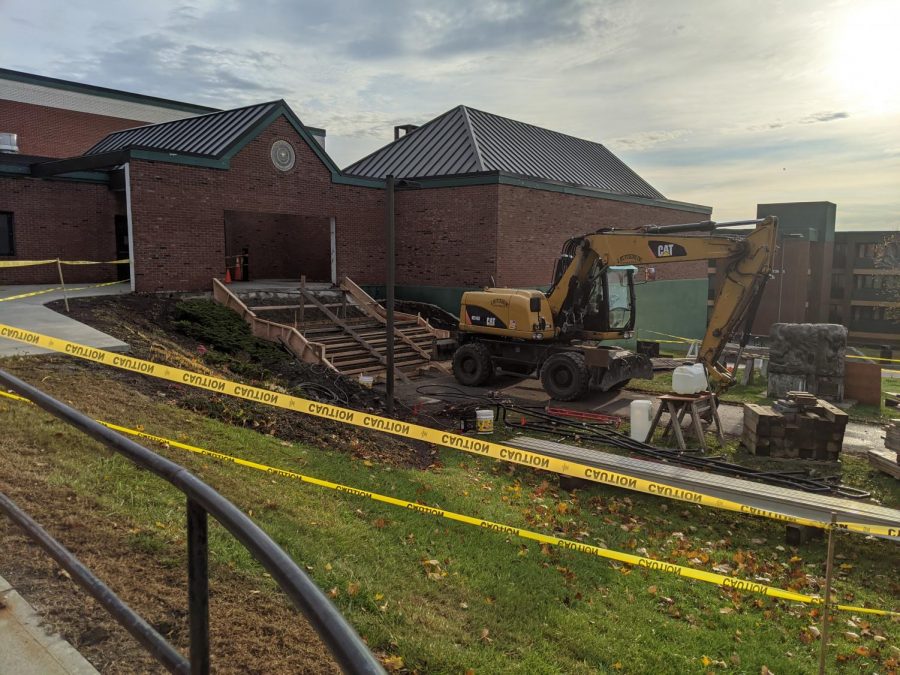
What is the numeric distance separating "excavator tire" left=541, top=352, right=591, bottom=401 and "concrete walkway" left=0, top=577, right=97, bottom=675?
1255 centimetres

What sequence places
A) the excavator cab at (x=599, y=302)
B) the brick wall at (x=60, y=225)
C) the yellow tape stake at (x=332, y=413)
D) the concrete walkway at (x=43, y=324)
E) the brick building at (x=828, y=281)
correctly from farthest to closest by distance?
the brick building at (x=828, y=281) → the brick wall at (x=60, y=225) → the excavator cab at (x=599, y=302) → the concrete walkway at (x=43, y=324) → the yellow tape stake at (x=332, y=413)

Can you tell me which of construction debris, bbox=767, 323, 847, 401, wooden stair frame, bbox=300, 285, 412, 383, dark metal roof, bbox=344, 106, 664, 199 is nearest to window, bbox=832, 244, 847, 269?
dark metal roof, bbox=344, 106, 664, 199

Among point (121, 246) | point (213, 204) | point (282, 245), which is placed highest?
point (213, 204)

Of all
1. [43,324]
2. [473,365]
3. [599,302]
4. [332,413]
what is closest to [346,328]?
[473,365]

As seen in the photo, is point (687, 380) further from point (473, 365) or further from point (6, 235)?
point (6, 235)

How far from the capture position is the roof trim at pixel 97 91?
3331 cm

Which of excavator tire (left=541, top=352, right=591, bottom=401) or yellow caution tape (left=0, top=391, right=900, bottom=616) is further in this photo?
excavator tire (left=541, top=352, right=591, bottom=401)

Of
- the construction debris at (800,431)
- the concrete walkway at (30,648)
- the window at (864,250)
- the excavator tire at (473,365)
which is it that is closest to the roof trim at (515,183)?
the excavator tire at (473,365)

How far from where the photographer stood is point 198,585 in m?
1.84

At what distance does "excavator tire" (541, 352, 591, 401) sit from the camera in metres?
14.9

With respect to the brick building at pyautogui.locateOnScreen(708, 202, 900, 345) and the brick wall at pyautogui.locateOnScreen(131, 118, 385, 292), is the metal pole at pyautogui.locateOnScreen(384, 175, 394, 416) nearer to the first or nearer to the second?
the brick wall at pyautogui.locateOnScreen(131, 118, 385, 292)

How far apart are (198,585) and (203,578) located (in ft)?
0.07

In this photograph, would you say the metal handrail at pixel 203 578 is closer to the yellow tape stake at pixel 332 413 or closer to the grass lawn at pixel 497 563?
the grass lawn at pixel 497 563

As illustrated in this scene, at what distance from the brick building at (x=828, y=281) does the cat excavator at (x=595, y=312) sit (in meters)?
46.9
